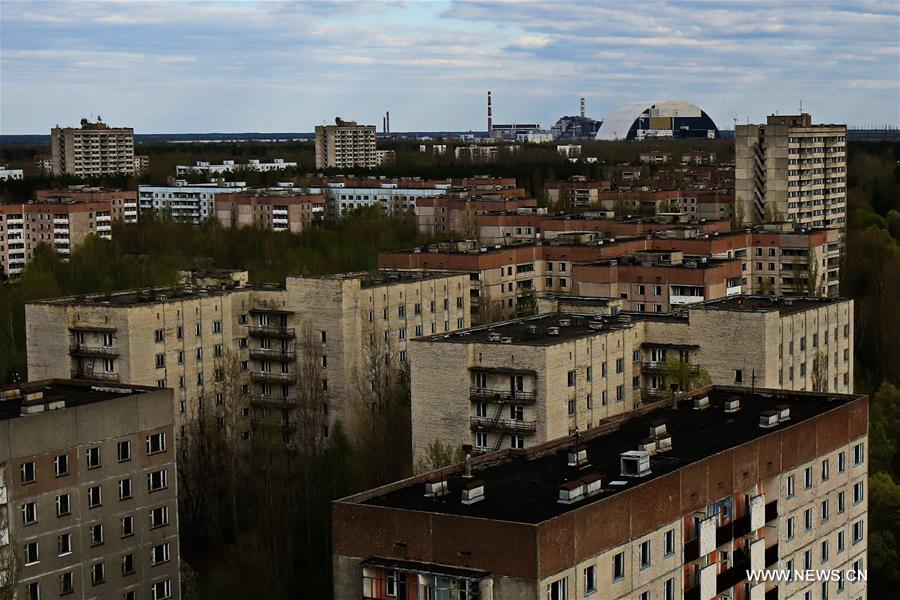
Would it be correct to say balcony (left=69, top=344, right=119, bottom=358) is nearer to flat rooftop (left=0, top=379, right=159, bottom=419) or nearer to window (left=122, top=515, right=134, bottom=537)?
flat rooftop (left=0, top=379, right=159, bottom=419)

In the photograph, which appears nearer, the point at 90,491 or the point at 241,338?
the point at 90,491

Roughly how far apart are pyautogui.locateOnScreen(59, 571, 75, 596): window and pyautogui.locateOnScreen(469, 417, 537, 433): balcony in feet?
21.7

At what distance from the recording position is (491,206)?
5891 centimetres

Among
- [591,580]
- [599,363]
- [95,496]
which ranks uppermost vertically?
[599,363]

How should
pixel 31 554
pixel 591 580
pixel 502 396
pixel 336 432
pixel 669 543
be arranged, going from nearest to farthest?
pixel 591 580 < pixel 669 543 < pixel 31 554 < pixel 502 396 < pixel 336 432

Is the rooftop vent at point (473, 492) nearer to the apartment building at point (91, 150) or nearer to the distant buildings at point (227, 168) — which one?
the distant buildings at point (227, 168)

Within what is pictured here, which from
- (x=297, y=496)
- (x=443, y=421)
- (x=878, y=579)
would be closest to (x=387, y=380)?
(x=297, y=496)

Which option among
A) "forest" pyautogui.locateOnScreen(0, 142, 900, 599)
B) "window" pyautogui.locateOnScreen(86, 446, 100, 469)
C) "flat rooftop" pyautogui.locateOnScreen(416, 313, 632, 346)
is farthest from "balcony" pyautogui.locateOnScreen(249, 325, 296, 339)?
"window" pyautogui.locateOnScreen(86, 446, 100, 469)

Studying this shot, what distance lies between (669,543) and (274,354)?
16.7 meters

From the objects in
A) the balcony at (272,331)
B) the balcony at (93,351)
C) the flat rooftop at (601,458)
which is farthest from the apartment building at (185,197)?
the flat rooftop at (601,458)

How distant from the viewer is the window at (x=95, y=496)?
18.5m

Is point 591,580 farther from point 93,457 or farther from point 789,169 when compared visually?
point 789,169

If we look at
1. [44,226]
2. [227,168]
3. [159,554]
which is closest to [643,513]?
[159,554]

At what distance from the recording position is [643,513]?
13789 millimetres
